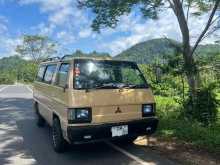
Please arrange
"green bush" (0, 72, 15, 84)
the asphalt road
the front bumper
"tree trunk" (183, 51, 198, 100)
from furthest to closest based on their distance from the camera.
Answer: "green bush" (0, 72, 15, 84), "tree trunk" (183, 51, 198, 100), the asphalt road, the front bumper

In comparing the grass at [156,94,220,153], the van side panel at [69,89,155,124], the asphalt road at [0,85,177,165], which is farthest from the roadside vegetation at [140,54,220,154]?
the van side panel at [69,89,155,124]

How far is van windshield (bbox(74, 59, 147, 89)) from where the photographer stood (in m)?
7.65

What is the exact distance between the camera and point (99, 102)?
742cm

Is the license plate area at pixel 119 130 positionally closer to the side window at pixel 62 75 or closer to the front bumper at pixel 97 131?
the front bumper at pixel 97 131

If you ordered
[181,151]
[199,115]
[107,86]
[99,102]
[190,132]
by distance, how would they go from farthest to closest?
[199,115] < [190,132] < [181,151] < [107,86] < [99,102]

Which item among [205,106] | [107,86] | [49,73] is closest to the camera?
[107,86]

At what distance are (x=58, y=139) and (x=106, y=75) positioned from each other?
5.52ft

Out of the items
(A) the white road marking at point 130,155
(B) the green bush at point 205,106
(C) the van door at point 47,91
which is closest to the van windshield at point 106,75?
(A) the white road marking at point 130,155

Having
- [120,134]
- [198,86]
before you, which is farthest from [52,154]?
[198,86]

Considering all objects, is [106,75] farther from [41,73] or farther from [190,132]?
[41,73]

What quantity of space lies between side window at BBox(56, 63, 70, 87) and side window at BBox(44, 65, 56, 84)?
76cm

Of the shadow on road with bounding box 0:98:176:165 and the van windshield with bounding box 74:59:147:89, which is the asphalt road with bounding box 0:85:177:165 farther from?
the van windshield with bounding box 74:59:147:89

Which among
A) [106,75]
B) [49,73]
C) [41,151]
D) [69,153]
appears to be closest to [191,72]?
[106,75]

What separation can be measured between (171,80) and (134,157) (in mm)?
5878
